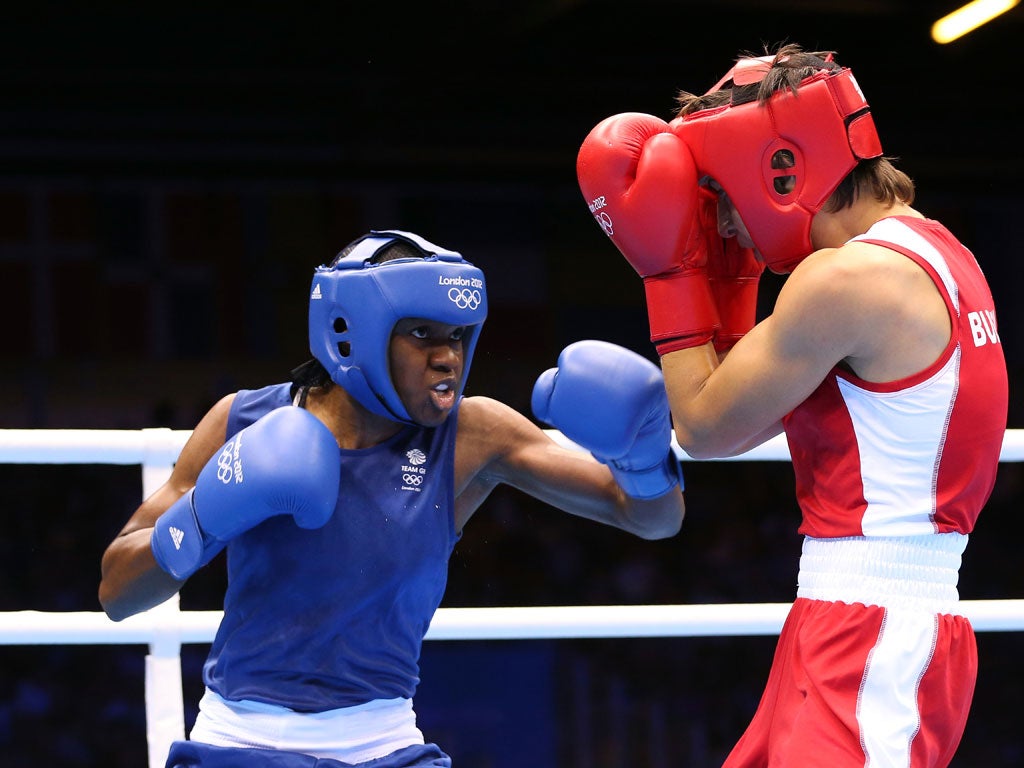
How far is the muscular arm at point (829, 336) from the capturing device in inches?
60.2

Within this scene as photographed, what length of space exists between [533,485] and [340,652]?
42 cm

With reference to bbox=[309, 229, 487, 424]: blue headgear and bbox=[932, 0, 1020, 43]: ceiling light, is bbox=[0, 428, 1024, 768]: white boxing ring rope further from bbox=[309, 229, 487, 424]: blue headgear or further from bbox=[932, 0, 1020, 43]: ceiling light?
bbox=[932, 0, 1020, 43]: ceiling light

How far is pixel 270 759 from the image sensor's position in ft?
5.83

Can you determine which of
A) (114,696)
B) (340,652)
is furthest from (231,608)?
(114,696)

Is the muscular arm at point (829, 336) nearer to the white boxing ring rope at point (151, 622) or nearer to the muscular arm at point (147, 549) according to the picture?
the white boxing ring rope at point (151, 622)

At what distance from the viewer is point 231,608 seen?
1.88 metres

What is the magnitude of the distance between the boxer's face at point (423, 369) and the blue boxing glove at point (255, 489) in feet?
0.46

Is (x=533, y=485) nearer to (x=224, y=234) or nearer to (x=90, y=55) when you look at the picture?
(x=224, y=234)

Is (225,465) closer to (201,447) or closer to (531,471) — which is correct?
(201,447)

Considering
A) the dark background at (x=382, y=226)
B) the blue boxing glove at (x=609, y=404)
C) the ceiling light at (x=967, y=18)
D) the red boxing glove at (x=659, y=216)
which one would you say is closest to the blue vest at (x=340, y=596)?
the blue boxing glove at (x=609, y=404)

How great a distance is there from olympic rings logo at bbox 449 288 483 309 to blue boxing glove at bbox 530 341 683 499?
15 cm

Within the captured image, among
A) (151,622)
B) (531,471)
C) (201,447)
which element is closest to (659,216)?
(531,471)

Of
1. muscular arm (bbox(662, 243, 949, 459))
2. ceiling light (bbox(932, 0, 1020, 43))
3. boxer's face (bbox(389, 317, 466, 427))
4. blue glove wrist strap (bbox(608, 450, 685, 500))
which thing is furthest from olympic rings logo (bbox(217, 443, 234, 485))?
ceiling light (bbox(932, 0, 1020, 43))

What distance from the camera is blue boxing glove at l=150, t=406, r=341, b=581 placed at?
1688 mm
